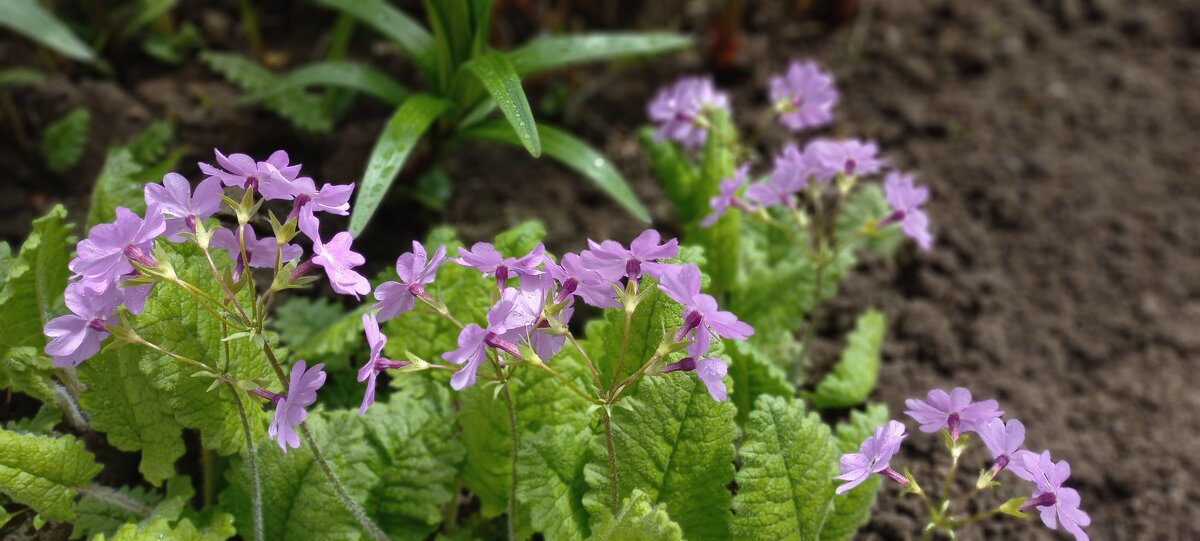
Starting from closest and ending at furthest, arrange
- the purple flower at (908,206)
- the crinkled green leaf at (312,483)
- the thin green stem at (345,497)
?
the thin green stem at (345,497)
the crinkled green leaf at (312,483)
the purple flower at (908,206)

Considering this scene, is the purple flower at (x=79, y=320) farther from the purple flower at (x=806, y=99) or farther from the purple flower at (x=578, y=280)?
the purple flower at (x=806, y=99)

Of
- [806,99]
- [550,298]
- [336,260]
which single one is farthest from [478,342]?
[806,99]

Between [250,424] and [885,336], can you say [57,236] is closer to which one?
[250,424]

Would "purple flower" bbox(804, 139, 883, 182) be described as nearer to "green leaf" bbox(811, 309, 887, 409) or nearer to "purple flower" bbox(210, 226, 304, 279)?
"green leaf" bbox(811, 309, 887, 409)

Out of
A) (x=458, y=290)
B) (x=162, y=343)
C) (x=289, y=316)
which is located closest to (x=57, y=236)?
(x=162, y=343)

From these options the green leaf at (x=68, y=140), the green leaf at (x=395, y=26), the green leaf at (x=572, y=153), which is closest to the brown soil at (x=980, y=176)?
the green leaf at (x=68, y=140)

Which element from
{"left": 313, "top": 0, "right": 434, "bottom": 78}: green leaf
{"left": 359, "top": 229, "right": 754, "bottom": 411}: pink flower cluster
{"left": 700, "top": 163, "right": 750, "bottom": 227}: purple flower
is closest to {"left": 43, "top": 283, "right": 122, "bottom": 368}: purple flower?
{"left": 359, "top": 229, "right": 754, "bottom": 411}: pink flower cluster

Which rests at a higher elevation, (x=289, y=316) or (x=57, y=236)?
(x=57, y=236)
